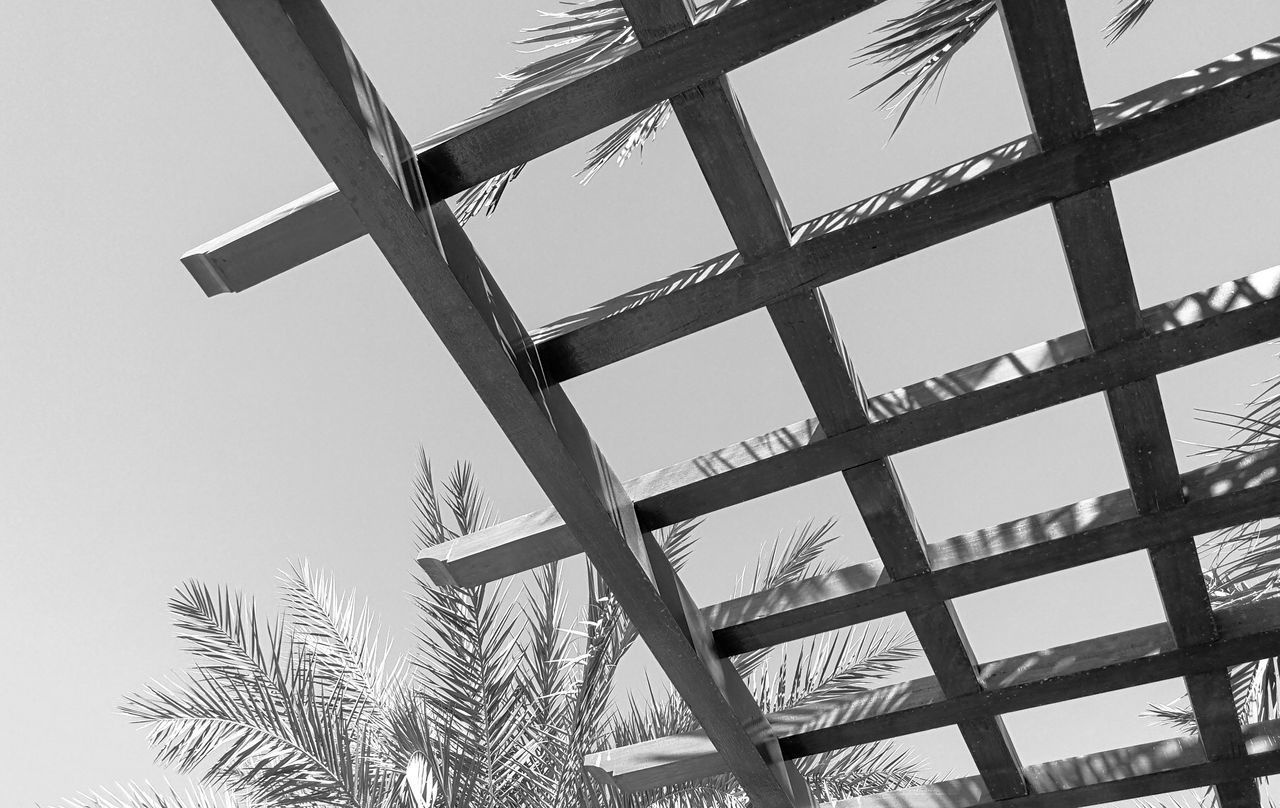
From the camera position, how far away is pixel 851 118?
7.17 meters

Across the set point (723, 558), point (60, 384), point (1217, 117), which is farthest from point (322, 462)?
point (1217, 117)

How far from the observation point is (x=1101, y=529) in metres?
2.14

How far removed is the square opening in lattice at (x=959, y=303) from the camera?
7719 mm

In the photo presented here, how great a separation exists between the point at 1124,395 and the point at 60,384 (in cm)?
1071

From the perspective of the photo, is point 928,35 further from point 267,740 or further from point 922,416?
point 267,740

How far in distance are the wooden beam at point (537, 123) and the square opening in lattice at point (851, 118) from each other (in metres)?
5.25

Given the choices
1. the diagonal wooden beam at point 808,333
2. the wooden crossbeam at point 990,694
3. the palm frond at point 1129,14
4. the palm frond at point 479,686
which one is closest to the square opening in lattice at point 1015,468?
the palm frond at point 479,686

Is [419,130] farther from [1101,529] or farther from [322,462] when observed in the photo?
[1101,529]

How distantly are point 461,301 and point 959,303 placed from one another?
22.8 ft

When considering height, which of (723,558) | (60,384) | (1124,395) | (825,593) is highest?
(723,558)

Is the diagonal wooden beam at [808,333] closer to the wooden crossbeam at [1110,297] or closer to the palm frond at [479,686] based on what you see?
the wooden crossbeam at [1110,297]

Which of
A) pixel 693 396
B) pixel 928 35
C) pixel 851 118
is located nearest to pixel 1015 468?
pixel 693 396

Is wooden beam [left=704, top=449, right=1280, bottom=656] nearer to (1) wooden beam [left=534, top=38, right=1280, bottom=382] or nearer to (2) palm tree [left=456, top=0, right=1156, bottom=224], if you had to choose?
(1) wooden beam [left=534, top=38, right=1280, bottom=382]

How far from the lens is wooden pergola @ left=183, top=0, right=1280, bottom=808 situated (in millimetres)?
1590
